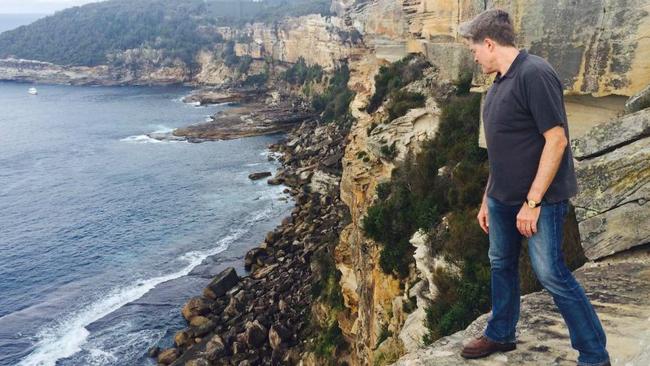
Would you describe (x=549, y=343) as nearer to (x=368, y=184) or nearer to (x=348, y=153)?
(x=368, y=184)

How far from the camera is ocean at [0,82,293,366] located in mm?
26781

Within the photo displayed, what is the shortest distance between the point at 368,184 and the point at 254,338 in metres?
8.54

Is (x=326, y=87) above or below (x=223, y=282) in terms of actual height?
above

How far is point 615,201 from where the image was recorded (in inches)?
226

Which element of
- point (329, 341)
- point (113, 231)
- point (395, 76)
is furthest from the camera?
point (113, 231)

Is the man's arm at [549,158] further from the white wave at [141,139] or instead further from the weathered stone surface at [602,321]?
the white wave at [141,139]

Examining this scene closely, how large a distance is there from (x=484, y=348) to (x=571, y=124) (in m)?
6.35

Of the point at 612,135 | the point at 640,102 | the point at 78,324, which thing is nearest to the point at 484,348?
the point at 612,135

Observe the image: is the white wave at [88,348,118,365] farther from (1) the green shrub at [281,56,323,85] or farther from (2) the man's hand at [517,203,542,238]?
(1) the green shrub at [281,56,323,85]

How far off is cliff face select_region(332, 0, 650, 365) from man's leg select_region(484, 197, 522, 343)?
0.73 meters

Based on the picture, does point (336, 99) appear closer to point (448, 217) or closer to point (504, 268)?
point (448, 217)

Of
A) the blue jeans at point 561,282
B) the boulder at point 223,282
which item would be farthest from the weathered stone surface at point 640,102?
the boulder at point 223,282

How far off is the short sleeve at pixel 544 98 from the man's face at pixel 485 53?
35 cm

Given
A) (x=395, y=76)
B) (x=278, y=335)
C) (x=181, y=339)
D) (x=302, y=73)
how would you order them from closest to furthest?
(x=278, y=335) < (x=181, y=339) < (x=395, y=76) < (x=302, y=73)
